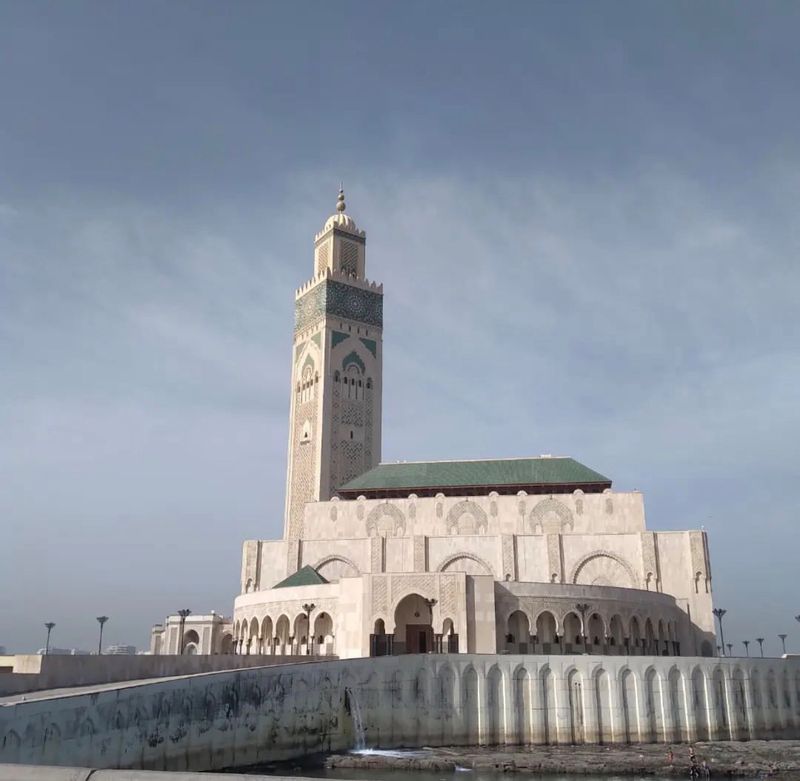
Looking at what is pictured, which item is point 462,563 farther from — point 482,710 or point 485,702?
point 482,710

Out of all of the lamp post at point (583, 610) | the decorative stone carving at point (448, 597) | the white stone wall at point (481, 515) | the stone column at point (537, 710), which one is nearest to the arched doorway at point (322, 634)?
the decorative stone carving at point (448, 597)

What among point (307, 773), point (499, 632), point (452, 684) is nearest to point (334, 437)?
point (499, 632)

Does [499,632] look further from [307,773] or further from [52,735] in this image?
[52,735]

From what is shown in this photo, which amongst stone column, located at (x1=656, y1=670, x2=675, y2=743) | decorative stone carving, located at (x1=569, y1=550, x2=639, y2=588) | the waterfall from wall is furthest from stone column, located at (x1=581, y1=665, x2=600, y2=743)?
decorative stone carving, located at (x1=569, y1=550, x2=639, y2=588)

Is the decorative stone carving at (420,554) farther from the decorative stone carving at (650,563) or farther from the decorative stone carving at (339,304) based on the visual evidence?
the decorative stone carving at (339,304)

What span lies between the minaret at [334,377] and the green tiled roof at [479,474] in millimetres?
5787

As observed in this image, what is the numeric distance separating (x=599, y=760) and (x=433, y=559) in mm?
21253

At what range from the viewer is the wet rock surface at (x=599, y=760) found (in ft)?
64.1

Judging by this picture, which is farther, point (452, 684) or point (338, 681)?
point (452, 684)

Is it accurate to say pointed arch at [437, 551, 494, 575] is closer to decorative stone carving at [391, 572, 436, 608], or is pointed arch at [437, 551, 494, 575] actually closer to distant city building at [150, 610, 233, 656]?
decorative stone carving at [391, 572, 436, 608]

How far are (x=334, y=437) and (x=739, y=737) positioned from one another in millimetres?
33408

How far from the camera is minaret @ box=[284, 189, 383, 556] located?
175 ft

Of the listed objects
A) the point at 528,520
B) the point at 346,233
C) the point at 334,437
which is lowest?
the point at 528,520

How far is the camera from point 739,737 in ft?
83.6
